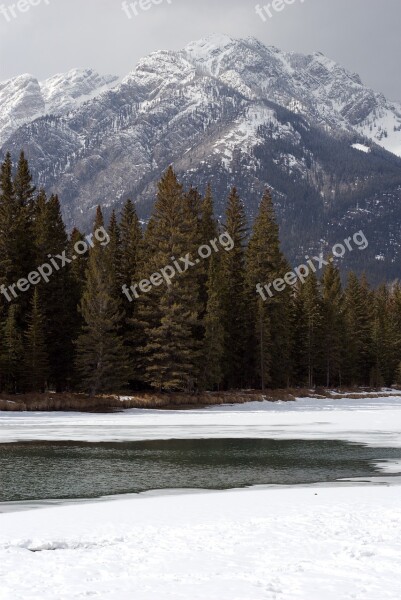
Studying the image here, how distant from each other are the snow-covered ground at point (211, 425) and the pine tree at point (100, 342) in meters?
5.12

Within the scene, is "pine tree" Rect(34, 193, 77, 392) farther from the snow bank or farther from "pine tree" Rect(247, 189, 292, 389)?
the snow bank

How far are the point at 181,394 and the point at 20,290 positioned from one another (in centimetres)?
1590

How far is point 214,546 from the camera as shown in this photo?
Result: 35.5ft

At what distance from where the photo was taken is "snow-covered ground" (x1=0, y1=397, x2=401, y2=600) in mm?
8562

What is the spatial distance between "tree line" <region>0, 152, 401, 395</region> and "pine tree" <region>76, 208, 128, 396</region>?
9 centimetres

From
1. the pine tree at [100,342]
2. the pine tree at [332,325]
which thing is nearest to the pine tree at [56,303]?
the pine tree at [100,342]

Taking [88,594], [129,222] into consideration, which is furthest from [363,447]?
[129,222]

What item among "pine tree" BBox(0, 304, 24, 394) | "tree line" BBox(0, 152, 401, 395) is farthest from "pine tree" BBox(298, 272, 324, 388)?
"pine tree" BBox(0, 304, 24, 394)

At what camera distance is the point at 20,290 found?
5300 centimetres

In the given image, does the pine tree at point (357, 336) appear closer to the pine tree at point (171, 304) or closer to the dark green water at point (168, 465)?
the pine tree at point (171, 304)

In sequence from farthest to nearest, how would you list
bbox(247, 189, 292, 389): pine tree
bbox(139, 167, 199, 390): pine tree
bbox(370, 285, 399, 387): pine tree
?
bbox(370, 285, 399, 387): pine tree, bbox(247, 189, 292, 389): pine tree, bbox(139, 167, 199, 390): pine tree

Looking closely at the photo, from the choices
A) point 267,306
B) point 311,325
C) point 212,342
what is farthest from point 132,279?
point 311,325

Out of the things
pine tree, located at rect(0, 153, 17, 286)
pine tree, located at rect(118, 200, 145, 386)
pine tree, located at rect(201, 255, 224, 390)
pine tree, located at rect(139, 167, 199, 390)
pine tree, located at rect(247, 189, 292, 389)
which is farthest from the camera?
pine tree, located at rect(247, 189, 292, 389)

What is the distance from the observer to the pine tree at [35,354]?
4844 centimetres
